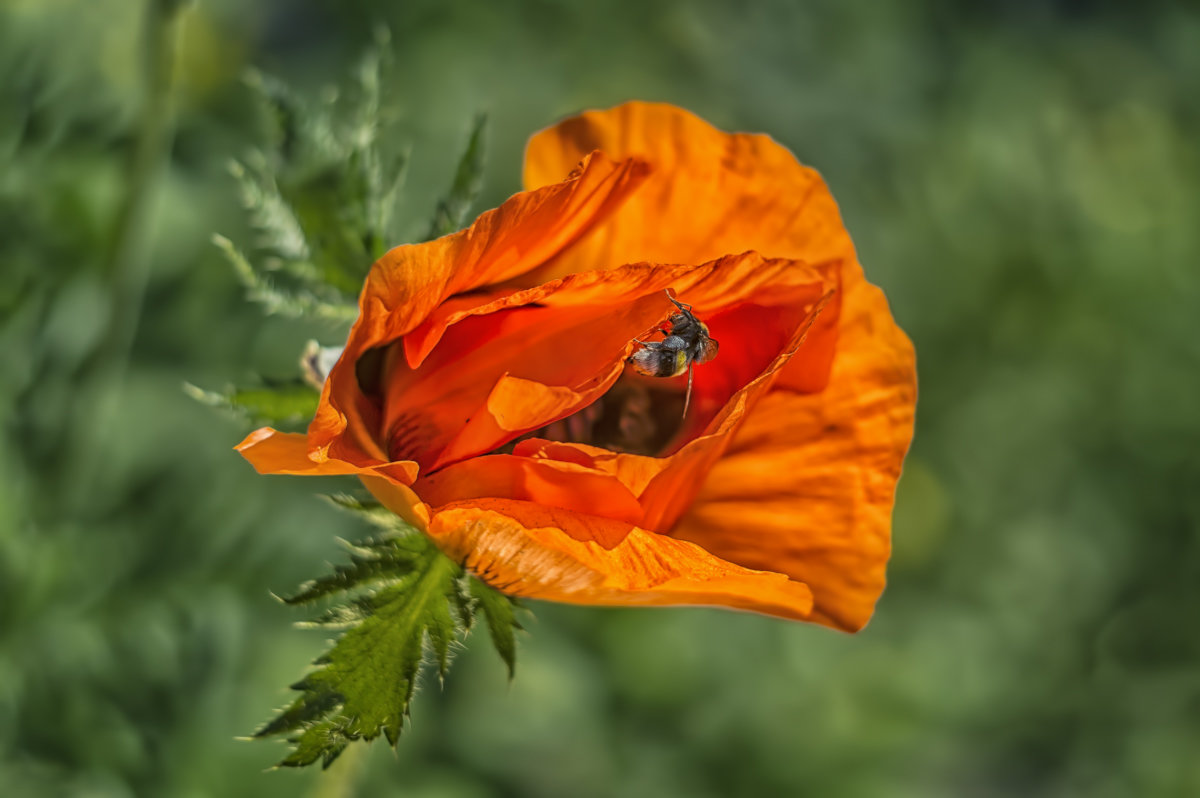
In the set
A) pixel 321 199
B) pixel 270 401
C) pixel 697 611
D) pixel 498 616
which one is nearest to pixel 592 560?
pixel 498 616

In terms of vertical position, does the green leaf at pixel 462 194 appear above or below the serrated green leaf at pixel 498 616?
above

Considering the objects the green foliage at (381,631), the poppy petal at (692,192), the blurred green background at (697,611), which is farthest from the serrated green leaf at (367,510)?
the blurred green background at (697,611)

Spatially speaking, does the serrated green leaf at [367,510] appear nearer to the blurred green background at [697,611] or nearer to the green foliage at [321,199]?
the green foliage at [321,199]

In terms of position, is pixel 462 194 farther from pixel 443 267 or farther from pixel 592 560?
A: pixel 592 560

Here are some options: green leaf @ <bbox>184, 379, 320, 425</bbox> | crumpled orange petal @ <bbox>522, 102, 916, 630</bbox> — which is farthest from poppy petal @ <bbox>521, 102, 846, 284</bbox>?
green leaf @ <bbox>184, 379, 320, 425</bbox>

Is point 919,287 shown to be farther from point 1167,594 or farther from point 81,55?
point 81,55

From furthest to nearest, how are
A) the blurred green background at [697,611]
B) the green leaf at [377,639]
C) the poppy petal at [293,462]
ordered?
the blurred green background at [697,611] → the green leaf at [377,639] → the poppy petal at [293,462]

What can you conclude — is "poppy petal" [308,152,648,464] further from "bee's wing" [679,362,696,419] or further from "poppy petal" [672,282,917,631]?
"poppy petal" [672,282,917,631]

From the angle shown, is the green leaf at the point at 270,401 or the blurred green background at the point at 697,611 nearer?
the green leaf at the point at 270,401
